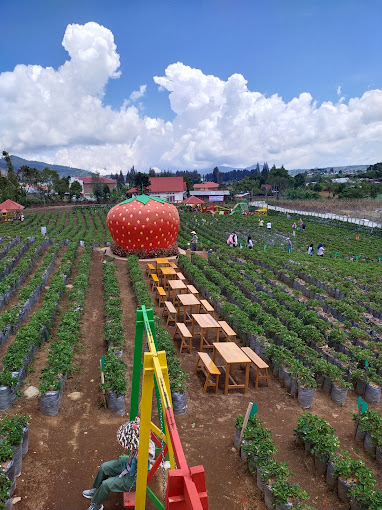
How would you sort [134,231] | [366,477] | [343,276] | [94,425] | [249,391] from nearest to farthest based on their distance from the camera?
[366,477] → [94,425] → [249,391] → [343,276] → [134,231]

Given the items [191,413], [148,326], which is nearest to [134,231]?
[191,413]

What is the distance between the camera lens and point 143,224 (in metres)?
18.8

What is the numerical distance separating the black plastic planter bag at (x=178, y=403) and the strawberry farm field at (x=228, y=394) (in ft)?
0.43

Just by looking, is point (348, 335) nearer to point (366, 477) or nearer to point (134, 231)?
point (366, 477)

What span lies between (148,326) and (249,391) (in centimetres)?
427

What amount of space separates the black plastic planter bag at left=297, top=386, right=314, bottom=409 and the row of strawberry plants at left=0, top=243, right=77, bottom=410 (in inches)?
225

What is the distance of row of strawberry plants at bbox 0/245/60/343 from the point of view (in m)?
9.73

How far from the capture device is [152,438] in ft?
16.6

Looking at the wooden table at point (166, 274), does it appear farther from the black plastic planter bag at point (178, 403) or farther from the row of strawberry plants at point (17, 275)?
the black plastic planter bag at point (178, 403)

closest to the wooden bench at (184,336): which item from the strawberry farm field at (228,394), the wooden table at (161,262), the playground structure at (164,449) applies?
the strawberry farm field at (228,394)

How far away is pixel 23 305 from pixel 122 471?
7941mm

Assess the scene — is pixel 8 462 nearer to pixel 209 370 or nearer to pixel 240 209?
pixel 209 370

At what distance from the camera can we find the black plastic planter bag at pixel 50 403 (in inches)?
262

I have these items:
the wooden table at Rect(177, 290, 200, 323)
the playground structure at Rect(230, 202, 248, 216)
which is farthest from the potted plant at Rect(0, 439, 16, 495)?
the playground structure at Rect(230, 202, 248, 216)
